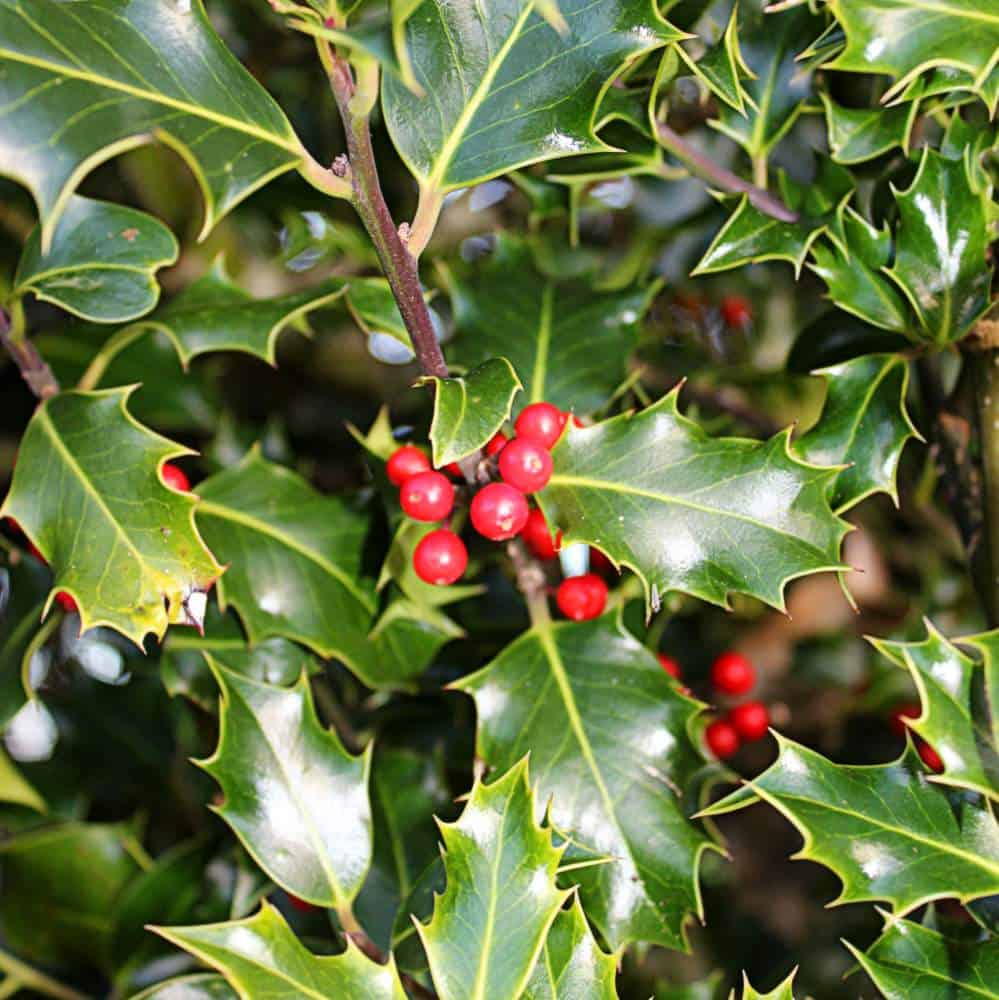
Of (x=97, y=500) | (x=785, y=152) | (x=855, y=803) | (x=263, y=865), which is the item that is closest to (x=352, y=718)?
(x=263, y=865)

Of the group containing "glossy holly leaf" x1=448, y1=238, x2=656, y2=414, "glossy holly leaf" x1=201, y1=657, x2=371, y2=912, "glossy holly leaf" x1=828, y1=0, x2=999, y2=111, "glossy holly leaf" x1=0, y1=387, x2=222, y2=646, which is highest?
"glossy holly leaf" x1=828, y1=0, x2=999, y2=111

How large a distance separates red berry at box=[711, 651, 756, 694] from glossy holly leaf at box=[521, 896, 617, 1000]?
0.52m

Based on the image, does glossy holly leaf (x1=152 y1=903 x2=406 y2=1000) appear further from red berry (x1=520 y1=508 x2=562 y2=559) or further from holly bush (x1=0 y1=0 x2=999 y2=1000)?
red berry (x1=520 y1=508 x2=562 y2=559)

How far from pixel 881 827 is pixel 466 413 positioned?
438 mm

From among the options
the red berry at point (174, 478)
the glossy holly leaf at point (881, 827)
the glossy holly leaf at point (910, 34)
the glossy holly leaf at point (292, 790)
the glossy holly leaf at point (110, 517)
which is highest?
the glossy holly leaf at point (910, 34)

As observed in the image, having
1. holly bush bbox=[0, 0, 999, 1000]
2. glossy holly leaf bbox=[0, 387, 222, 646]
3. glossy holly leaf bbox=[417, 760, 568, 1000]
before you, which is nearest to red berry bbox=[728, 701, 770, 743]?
holly bush bbox=[0, 0, 999, 1000]

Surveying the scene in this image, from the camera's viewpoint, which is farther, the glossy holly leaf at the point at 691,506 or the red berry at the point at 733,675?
the red berry at the point at 733,675

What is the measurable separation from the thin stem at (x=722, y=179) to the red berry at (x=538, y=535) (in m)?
0.34

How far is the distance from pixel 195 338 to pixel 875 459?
0.63m

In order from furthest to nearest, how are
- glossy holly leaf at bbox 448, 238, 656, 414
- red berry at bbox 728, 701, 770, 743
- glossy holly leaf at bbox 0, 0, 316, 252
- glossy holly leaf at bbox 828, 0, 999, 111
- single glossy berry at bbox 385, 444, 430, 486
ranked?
red berry at bbox 728, 701, 770, 743 → glossy holly leaf at bbox 448, 238, 656, 414 → single glossy berry at bbox 385, 444, 430, 486 → glossy holly leaf at bbox 828, 0, 999, 111 → glossy holly leaf at bbox 0, 0, 316, 252

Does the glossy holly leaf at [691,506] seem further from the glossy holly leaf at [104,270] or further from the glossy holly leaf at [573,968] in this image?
the glossy holly leaf at [104,270]

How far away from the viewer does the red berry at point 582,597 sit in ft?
3.49

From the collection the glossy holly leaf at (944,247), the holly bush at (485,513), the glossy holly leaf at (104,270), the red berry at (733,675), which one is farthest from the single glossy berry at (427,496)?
the red berry at (733,675)

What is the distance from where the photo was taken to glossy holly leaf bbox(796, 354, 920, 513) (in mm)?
1003
